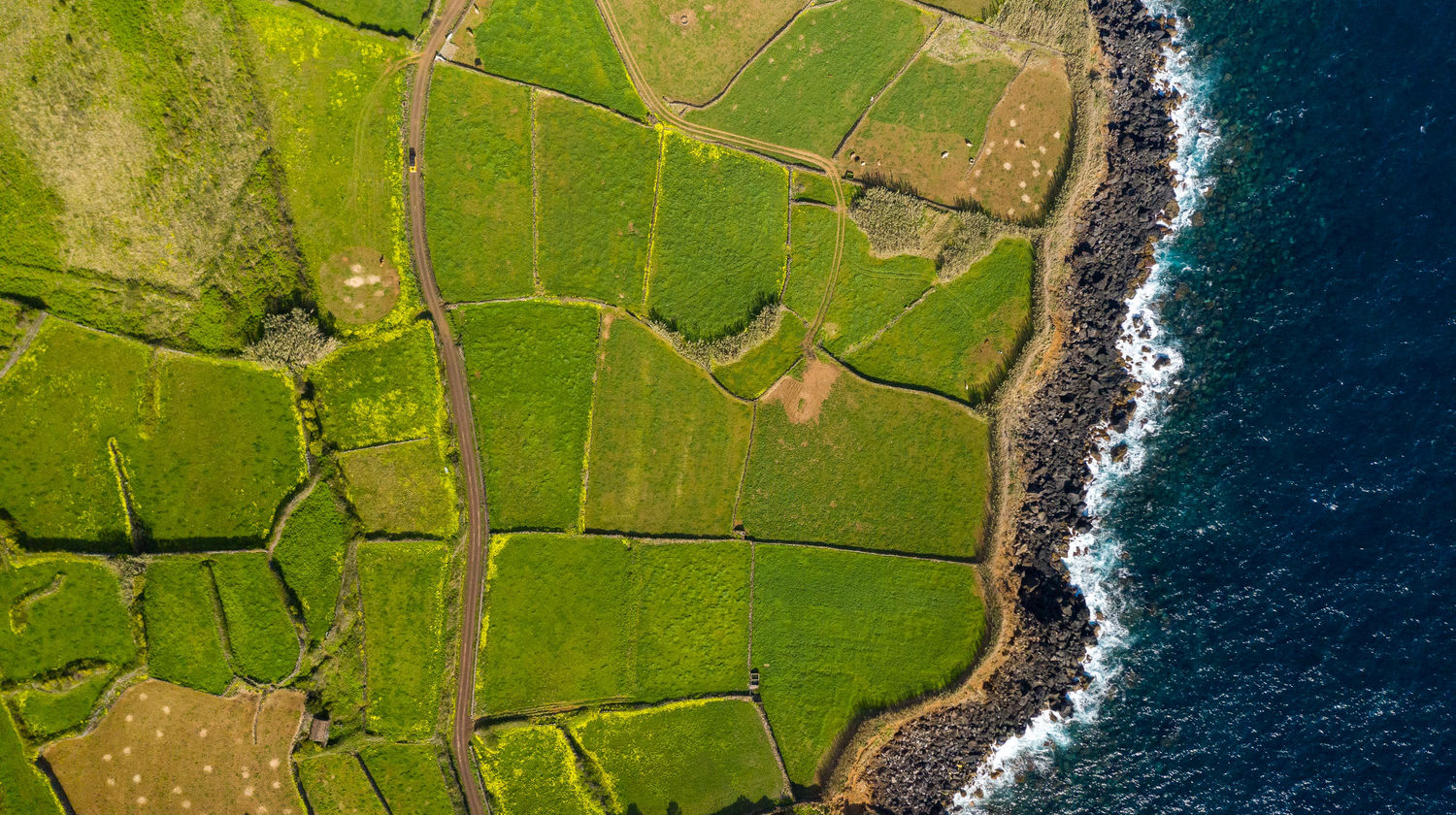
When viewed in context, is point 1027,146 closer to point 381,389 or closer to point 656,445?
point 656,445

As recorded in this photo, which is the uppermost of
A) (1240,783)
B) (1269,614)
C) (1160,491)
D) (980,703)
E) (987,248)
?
(987,248)

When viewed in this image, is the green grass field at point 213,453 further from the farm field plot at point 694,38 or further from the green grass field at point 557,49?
the farm field plot at point 694,38

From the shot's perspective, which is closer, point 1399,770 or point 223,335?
point 223,335

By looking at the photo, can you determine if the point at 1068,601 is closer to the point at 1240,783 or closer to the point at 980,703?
the point at 980,703

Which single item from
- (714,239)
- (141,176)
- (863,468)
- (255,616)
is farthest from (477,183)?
(863,468)

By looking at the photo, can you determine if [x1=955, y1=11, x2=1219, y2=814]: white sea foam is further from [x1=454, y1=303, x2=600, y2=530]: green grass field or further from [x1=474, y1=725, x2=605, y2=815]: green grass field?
[x1=454, y1=303, x2=600, y2=530]: green grass field

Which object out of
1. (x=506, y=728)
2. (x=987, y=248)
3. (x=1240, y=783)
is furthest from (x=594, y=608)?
(x=1240, y=783)
